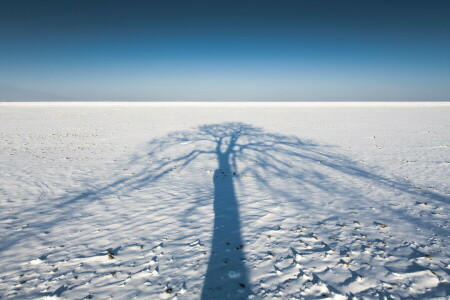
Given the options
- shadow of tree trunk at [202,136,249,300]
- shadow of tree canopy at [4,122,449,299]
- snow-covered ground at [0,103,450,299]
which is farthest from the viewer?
shadow of tree canopy at [4,122,449,299]

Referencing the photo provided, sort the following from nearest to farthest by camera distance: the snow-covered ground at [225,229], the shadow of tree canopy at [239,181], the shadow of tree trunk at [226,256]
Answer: the shadow of tree trunk at [226,256] < the snow-covered ground at [225,229] < the shadow of tree canopy at [239,181]

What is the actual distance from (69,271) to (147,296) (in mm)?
1660

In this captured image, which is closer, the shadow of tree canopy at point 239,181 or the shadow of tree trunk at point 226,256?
the shadow of tree trunk at point 226,256

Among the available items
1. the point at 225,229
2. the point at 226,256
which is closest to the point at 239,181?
the point at 225,229

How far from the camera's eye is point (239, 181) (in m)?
9.17

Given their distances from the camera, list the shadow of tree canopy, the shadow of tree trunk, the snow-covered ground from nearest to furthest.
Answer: the shadow of tree trunk, the snow-covered ground, the shadow of tree canopy

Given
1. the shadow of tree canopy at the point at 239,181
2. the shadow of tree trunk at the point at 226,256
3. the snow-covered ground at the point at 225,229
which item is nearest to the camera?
the shadow of tree trunk at the point at 226,256

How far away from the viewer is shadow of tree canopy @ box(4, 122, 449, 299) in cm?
460

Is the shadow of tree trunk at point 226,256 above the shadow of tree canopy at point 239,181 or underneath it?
underneath

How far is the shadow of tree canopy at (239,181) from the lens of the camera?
4.60 meters

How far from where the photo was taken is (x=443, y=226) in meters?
5.72

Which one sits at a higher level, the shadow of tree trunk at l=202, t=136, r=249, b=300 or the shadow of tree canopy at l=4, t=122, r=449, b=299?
the shadow of tree canopy at l=4, t=122, r=449, b=299

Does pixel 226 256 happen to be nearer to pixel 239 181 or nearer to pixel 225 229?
pixel 225 229

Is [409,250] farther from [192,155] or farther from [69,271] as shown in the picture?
[192,155]
